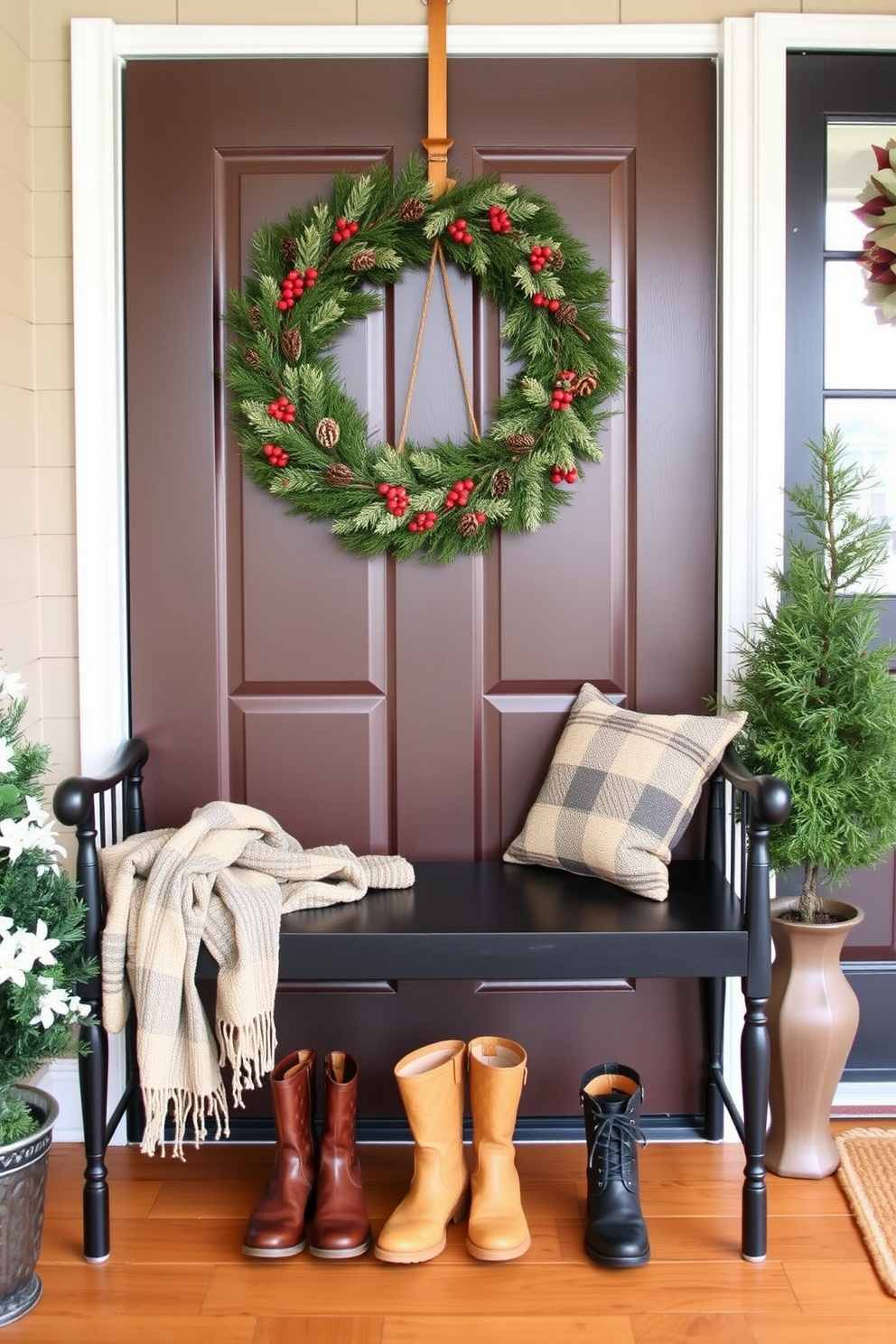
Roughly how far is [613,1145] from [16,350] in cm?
197

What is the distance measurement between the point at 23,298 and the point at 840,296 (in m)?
1.76

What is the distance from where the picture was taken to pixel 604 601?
8.93 ft

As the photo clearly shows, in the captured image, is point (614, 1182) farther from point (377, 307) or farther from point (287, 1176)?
point (377, 307)

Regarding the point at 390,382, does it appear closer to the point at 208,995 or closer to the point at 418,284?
the point at 418,284

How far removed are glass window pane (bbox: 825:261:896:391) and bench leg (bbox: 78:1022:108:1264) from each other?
2049mm

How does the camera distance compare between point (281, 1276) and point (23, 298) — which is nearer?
point (281, 1276)

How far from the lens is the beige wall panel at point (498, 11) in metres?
2.62

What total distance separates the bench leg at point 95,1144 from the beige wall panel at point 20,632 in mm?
784

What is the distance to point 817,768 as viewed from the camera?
2.39 meters

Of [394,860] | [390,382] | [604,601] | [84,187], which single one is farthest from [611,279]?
[394,860]

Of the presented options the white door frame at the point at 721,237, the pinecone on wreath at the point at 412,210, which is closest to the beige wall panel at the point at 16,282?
the white door frame at the point at 721,237

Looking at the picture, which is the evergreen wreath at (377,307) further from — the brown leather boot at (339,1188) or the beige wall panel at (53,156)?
the brown leather boot at (339,1188)

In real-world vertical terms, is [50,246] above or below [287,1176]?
above

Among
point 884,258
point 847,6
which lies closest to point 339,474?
point 884,258
